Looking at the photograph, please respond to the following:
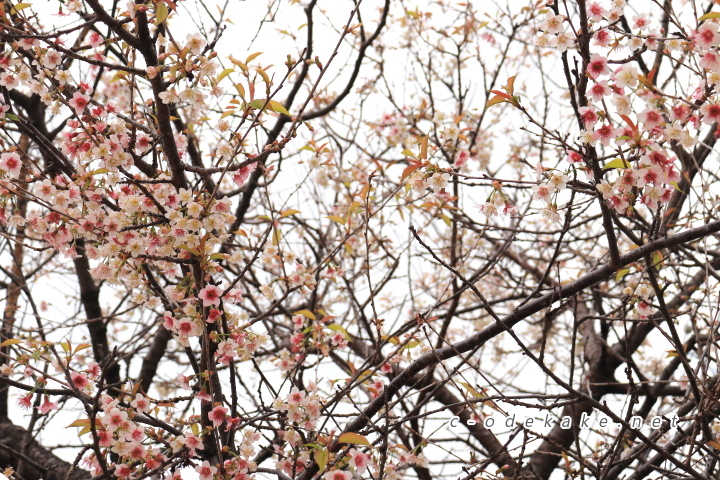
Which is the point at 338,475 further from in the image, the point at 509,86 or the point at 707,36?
the point at 707,36

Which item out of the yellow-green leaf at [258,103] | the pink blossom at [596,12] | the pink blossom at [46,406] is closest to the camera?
the pink blossom at [596,12]

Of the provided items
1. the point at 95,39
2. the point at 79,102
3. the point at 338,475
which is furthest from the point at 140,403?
the point at 95,39

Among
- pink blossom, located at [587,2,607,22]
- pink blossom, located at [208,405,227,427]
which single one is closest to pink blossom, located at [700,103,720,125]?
pink blossom, located at [587,2,607,22]

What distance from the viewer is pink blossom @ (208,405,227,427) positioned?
6.54 feet

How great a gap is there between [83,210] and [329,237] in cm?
299

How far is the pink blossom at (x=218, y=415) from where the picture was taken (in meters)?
1.99

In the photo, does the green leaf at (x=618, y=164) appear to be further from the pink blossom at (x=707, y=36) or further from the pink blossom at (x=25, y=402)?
the pink blossom at (x=25, y=402)

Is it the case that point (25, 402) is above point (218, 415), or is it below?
below

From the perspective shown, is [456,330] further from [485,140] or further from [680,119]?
[680,119]

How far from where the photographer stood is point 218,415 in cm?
202

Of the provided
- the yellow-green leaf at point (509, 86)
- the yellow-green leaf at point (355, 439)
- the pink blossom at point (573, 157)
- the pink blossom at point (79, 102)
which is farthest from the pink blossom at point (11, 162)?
the pink blossom at point (573, 157)

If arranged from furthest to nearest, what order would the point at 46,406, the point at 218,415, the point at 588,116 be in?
the point at 46,406 → the point at 218,415 → the point at 588,116

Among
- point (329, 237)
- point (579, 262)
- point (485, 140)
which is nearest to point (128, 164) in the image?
point (329, 237)

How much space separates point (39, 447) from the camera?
378cm
